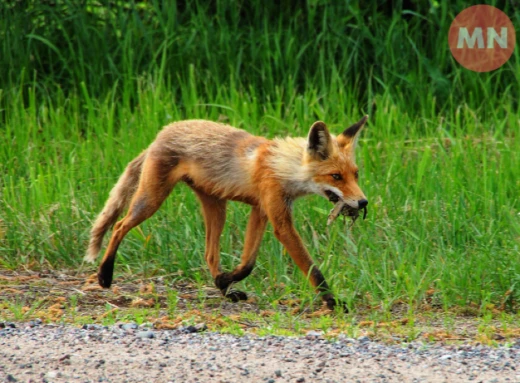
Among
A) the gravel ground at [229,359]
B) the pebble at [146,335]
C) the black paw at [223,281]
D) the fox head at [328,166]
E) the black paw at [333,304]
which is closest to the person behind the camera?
the gravel ground at [229,359]

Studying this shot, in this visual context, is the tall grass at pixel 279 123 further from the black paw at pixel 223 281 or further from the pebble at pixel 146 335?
the pebble at pixel 146 335

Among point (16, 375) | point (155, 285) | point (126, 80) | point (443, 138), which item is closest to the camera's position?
point (16, 375)

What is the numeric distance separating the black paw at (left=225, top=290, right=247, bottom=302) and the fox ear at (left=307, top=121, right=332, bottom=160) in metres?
1.15

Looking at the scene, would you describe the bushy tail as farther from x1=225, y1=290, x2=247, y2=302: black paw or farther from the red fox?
x1=225, y1=290, x2=247, y2=302: black paw

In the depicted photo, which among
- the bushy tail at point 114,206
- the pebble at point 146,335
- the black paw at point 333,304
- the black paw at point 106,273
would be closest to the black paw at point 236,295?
the black paw at point 333,304

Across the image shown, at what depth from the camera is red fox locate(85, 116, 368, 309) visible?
6.11 meters

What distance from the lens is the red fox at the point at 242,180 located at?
6109 millimetres

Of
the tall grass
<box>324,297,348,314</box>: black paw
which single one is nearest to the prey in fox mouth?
the tall grass

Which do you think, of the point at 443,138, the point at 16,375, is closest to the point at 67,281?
the point at 16,375

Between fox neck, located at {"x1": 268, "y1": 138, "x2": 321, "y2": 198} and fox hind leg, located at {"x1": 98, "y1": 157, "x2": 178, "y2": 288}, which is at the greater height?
fox neck, located at {"x1": 268, "y1": 138, "x2": 321, "y2": 198}

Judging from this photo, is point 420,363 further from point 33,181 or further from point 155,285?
point 33,181

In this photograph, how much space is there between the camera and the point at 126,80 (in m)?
9.21

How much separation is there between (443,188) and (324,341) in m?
2.78

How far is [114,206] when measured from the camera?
689cm
